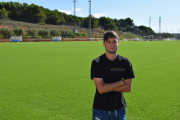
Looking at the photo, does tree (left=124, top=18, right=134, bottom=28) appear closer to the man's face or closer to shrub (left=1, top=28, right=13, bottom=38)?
shrub (left=1, top=28, right=13, bottom=38)

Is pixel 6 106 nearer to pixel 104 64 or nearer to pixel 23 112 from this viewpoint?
pixel 23 112

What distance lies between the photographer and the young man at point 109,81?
2256 millimetres

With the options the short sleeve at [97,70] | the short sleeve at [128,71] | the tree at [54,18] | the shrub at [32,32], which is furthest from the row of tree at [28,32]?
the short sleeve at [128,71]

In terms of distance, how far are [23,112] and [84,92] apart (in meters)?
1.80

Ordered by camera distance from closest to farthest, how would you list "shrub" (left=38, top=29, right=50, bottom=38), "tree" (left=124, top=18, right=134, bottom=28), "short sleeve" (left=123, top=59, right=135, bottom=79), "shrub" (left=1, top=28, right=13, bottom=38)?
"short sleeve" (left=123, top=59, right=135, bottom=79) < "shrub" (left=1, top=28, right=13, bottom=38) < "shrub" (left=38, top=29, right=50, bottom=38) < "tree" (left=124, top=18, right=134, bottom=28)

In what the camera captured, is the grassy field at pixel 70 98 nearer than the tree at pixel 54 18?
Yes

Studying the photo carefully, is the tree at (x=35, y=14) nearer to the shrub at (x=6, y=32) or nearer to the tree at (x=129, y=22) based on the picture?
the shrub at (x=6, y=32)

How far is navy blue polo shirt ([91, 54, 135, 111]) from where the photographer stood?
2.26 m

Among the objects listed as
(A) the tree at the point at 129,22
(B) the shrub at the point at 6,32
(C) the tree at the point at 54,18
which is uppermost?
(A) the tree at the point at 129,22

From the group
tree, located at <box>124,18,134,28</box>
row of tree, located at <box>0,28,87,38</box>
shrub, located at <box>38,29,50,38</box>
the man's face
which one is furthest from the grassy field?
tree, located at <box>124,18,134,28</box>

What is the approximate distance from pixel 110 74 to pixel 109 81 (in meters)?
0.11

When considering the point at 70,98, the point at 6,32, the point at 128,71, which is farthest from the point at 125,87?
the point at 6,32

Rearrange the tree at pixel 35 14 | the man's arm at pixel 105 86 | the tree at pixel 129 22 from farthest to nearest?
1. the tree at pixel 129 22
2. the tree at pixel 35 14
3. the man's arm at pixel 105 86

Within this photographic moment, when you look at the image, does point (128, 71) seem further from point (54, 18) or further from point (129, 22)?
point (129, 22)
